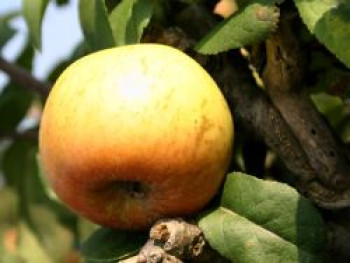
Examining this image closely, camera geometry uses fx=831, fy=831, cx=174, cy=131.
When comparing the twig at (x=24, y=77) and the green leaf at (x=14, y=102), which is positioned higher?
the twig at (x=24, y=77)

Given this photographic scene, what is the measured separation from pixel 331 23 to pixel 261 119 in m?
0.17

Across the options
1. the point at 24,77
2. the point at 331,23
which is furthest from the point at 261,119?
the point at 24,77

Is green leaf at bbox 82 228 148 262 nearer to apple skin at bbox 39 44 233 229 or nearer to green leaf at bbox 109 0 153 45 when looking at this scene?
apple skin at bbox 39 44 233 229

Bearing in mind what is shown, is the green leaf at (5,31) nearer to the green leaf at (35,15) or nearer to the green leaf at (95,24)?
the green leaf at (35,15)

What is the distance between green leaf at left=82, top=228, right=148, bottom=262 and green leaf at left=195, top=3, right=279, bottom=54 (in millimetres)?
216

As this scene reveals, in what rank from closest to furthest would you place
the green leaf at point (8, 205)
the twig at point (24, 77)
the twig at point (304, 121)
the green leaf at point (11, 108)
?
the twig at point (304, 121), the twig at point (24, 77), the green leaf at point (11, 108), the green leaf at point (8, 205)

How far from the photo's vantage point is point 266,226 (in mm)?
840

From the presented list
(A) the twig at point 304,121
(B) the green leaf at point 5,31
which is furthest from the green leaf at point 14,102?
(A) the twig at point 304,121

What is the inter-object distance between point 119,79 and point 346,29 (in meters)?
0.23

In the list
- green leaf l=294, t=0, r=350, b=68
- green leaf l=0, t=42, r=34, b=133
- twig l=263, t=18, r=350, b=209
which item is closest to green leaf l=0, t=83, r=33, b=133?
green leaf l=0, t=42, r=34, b=133

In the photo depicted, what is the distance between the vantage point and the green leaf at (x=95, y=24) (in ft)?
3.07

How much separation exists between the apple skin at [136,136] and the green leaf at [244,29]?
36 millimetres

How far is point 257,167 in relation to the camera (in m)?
1.04

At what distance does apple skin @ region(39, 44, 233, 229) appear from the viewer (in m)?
0.82
